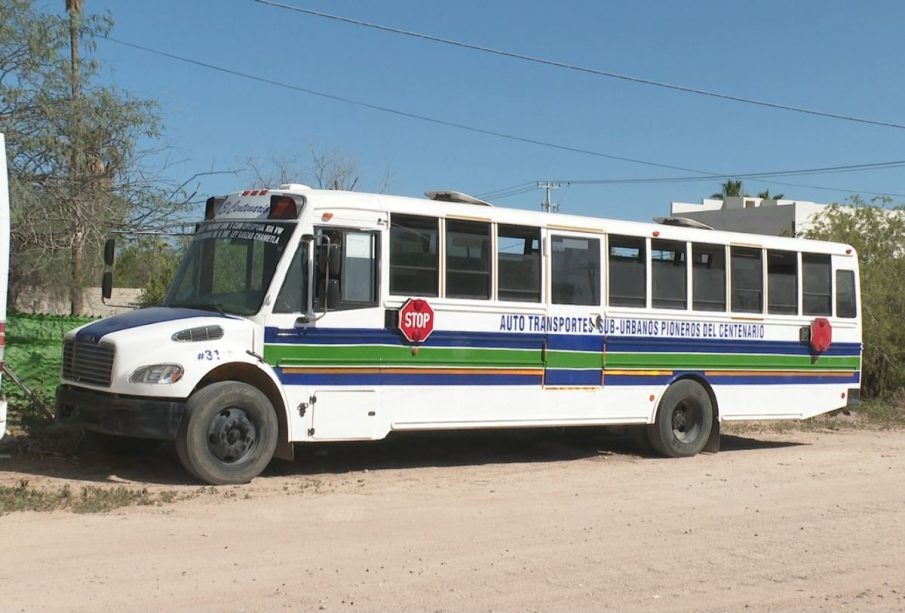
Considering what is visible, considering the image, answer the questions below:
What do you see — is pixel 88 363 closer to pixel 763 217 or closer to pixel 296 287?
pixel 296 287

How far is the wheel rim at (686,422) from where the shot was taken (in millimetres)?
13242

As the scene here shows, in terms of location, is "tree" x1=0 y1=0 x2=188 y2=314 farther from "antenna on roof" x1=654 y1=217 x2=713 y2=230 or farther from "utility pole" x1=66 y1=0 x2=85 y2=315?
"antenna on roof" x1=654 y1=217 x2=713 y2=230

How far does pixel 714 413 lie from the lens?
44.2ft

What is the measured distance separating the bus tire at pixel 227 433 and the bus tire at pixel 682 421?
208 inches

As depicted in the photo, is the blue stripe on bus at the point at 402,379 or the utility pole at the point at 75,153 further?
the utility pole at the point at 75,153

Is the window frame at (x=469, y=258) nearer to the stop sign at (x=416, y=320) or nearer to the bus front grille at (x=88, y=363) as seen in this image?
the stop sign at (x=416, y=320)

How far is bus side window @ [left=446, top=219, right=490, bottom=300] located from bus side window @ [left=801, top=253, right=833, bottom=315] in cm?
535

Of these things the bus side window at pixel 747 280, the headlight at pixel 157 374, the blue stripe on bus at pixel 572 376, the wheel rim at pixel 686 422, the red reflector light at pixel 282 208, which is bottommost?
the wheel rim at pixel 686 422

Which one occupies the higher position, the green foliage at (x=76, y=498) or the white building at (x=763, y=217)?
the white building at (x=763, y=217)

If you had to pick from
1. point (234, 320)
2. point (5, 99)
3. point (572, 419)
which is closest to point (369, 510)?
point (234, 320)

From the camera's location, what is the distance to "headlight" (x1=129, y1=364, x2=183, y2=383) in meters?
9.40

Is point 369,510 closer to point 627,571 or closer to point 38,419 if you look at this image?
point 627,571

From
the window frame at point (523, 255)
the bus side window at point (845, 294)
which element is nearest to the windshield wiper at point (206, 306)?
the window frame at point (523, 255)

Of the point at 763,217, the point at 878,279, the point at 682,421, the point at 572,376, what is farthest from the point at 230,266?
the point at 763,217
